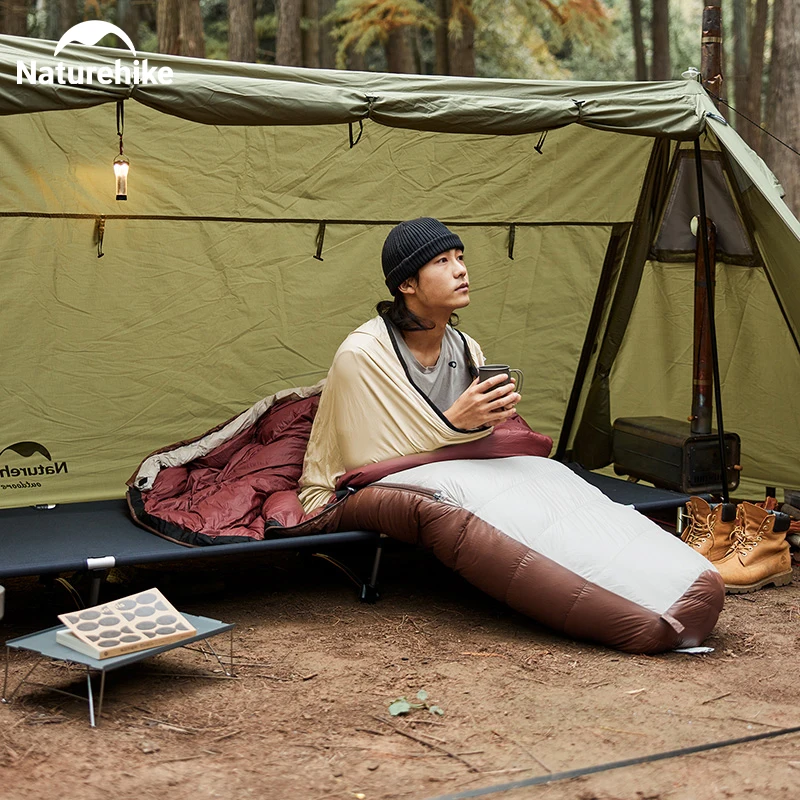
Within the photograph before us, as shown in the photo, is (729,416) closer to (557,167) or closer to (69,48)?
(557,167)

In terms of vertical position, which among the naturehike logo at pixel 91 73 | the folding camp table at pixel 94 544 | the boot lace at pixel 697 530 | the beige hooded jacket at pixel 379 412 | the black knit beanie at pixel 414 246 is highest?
the naturehike logo at pixel 91 73

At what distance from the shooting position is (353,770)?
2.41 meters

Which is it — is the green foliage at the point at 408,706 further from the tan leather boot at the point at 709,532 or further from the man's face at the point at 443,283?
the tan leather boot at the point at 709,532

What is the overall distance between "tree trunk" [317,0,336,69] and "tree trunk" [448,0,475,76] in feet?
8.12

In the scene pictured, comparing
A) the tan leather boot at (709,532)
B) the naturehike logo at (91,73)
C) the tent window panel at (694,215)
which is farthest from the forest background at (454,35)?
the naturehike logo at (91,73)

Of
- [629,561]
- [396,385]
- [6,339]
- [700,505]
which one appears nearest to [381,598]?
[396,385]

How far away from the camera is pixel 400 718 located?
274 cm

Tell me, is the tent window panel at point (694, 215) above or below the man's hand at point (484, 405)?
above

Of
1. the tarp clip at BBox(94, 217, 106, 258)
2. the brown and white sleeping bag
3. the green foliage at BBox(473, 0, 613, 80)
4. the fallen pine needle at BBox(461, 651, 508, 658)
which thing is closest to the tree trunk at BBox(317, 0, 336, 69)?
the green foliage at BBox(473, 0, 613, 80)

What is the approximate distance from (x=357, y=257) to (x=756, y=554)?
2.17m

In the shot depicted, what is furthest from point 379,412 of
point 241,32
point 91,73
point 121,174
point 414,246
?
point 241,32

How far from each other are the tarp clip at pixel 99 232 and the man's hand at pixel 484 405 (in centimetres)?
171

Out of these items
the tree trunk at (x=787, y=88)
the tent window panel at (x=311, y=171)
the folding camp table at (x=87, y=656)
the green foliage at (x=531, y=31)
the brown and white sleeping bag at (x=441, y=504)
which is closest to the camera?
the folding camp table at (x=87, y=656)

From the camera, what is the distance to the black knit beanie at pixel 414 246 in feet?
12.4
